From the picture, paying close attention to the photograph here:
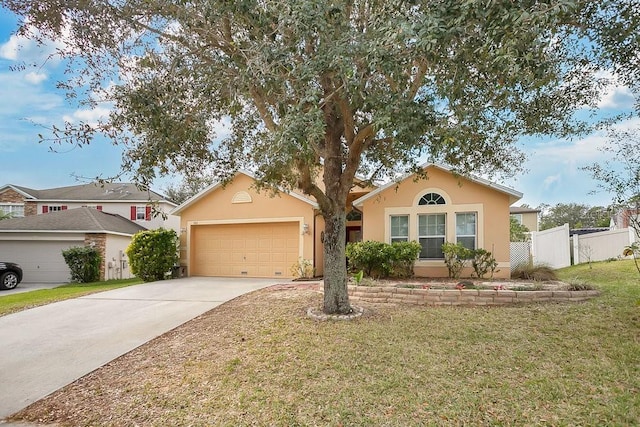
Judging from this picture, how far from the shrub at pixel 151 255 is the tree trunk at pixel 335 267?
907 cm

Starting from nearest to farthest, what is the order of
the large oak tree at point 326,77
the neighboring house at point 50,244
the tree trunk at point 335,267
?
1. the large oak tree at point 326,77
2. the tree trunk at point 335,267
3. the neighboring house at point 50,244

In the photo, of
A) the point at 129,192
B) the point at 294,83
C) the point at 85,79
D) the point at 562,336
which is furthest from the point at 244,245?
the point at 129,192

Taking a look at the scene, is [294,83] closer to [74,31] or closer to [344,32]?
[344,32]

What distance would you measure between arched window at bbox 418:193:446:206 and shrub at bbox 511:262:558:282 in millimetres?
3218

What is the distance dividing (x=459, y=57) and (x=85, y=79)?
6.44m

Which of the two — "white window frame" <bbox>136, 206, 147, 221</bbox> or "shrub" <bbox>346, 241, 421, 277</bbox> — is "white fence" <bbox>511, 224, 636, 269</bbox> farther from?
→ "white window frame" <bbox>136, 206, 147, 221</bbox>

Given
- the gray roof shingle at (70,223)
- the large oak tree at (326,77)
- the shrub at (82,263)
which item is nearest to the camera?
the large oak tree at (326,77)

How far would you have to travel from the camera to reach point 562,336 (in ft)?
19.1

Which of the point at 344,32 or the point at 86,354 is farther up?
the point at 344,32

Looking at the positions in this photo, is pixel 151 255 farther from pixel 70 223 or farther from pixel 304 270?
pixel 70 223

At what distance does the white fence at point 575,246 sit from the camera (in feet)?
47.8

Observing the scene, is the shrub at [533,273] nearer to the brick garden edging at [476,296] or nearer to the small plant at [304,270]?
the brick garden edging at [476,296]

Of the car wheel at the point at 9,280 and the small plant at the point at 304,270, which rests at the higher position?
the small plant at the point at 304,270

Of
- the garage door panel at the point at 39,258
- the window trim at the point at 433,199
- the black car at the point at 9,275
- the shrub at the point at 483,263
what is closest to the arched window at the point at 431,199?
the window trim at the point at 433,199
